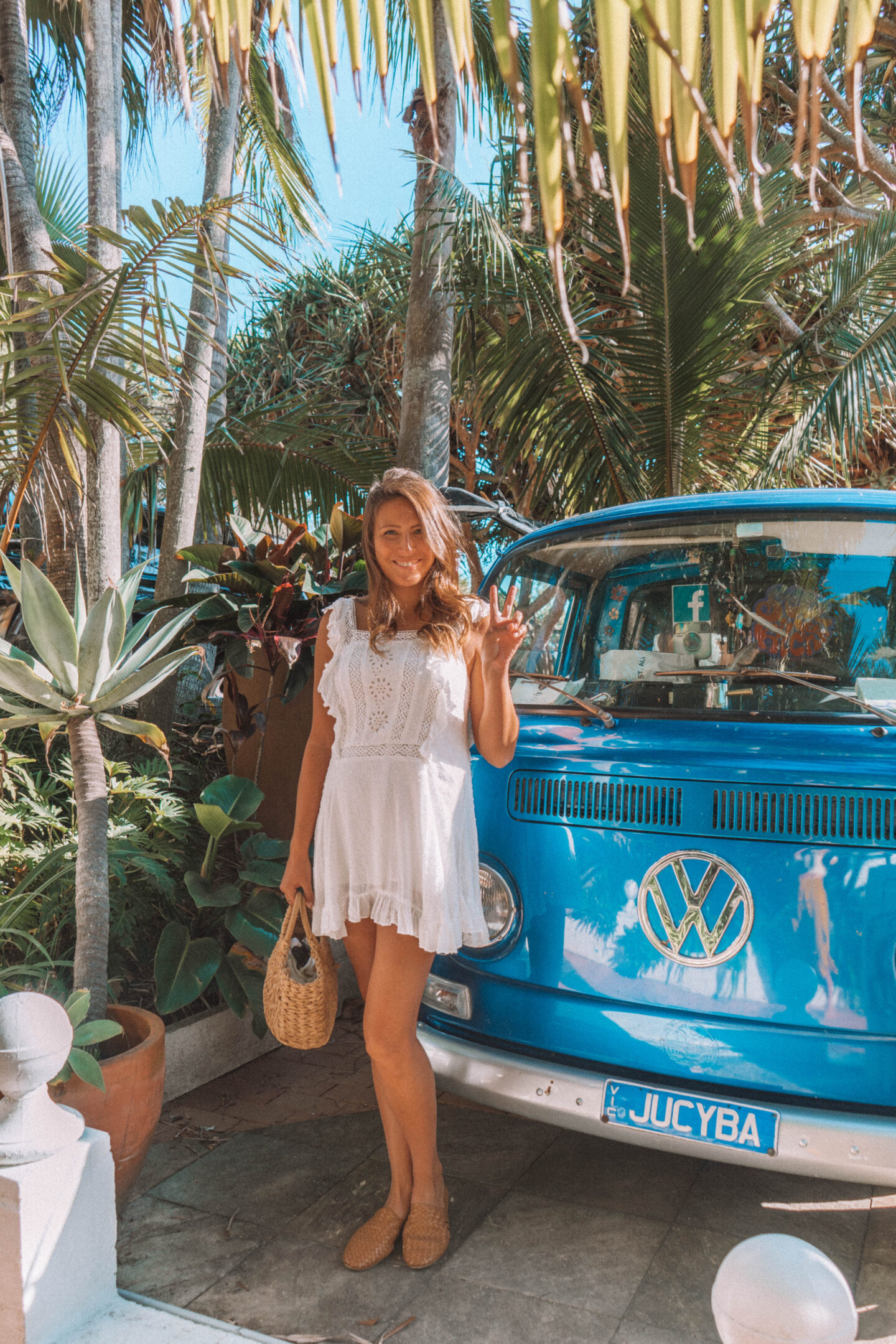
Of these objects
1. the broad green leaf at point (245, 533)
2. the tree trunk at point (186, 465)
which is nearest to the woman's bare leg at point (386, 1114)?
the broad green leaf at point (245, 533)

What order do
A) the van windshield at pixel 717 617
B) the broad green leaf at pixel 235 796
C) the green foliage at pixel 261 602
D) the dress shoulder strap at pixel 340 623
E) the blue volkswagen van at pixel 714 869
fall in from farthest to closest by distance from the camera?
1. the green foliage at pixel 261 602
2. the broad green leaf at pixel 235 796
3. the van windshield at pixel 717 617
4. the dress shoulder strap at pixel 340 623
5. the blue volkswagen van at pixel 714 869

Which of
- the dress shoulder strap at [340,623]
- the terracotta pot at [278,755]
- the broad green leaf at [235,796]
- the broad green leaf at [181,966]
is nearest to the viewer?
the dress shoulder strap at [340,623]

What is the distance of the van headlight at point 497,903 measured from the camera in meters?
Result: 2.66

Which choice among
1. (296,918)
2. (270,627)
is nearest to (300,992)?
(296,918)

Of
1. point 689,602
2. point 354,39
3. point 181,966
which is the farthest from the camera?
point 181,966

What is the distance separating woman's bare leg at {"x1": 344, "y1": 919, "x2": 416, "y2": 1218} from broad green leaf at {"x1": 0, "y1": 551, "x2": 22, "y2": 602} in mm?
1350

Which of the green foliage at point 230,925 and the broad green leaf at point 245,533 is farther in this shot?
the broad green leaf at point 245,533

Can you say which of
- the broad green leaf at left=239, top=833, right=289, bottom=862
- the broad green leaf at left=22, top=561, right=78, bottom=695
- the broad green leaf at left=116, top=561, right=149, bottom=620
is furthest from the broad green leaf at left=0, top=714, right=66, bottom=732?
the broad green leaf at left=239, top=833, right=289, bottom=862

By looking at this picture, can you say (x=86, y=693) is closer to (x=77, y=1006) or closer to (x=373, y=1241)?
(x=77, y=1006)

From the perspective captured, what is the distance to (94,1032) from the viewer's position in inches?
101

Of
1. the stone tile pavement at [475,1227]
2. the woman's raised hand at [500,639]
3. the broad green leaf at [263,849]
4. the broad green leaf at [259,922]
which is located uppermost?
the woman's raised hand at [500,639]

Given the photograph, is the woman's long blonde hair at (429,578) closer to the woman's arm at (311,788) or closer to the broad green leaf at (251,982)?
the woman's arm at (311,788)

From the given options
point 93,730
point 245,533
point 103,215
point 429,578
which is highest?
point 103,215

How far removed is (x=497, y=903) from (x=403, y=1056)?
1.54 feet
